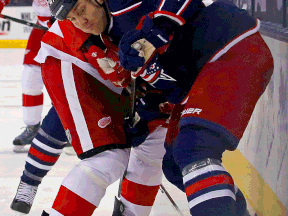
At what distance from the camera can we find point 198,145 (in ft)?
3.10

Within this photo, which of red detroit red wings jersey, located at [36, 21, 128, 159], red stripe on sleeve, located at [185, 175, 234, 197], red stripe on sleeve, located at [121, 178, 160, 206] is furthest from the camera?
red stripe on sleeve, located at [121, 178, 160, 206]

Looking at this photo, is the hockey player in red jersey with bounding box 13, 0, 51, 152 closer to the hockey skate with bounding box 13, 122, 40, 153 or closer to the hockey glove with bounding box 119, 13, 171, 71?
the hockey skate with bounding box 13, 122, 40, 153

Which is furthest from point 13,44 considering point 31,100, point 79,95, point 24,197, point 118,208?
point 79,95

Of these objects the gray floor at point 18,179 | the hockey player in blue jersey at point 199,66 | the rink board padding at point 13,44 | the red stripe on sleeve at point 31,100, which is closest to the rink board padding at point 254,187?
the gray floor at point 18,179

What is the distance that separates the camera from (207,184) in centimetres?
91

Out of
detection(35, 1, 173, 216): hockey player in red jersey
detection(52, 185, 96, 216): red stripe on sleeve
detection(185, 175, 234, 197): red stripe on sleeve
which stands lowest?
detection(52, 185, 96, 216): red stripe on sleeve

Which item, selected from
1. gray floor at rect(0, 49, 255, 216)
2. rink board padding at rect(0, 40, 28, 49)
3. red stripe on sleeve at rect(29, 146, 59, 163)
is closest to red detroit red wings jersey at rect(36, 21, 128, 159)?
red stripe on sleeve at rect(29, 146, 59, 163)

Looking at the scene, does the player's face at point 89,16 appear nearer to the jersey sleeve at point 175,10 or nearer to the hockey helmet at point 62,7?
the hockey helmet at point 62,7

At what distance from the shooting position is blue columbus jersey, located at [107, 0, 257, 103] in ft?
3.49

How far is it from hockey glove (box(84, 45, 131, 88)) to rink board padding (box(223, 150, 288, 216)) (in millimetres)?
606

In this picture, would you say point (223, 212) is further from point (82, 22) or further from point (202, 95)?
point (82, 22)

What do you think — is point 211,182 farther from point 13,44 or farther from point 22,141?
point 13,44

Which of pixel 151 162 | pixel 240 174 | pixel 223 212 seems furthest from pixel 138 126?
pixel 240 174

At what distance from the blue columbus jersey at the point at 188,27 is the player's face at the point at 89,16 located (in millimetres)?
39
